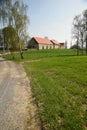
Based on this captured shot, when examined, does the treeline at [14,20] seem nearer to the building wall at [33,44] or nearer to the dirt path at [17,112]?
the dirt path at [17,112]

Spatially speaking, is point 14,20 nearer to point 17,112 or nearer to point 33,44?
point 17,112

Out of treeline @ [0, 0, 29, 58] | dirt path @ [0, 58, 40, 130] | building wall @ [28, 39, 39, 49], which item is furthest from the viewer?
building wall @ [28, 39, 39, 49]

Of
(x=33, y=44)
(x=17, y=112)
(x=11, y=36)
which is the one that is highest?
(x=11, y=36)

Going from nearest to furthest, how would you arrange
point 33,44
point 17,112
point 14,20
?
1. point 17,112
2. point 14,20
3. point 33,44

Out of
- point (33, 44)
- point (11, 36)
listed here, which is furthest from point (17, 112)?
point (33, 44)

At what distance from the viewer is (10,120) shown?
6164mm

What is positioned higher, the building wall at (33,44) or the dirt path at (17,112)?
the building wall at (33,44)

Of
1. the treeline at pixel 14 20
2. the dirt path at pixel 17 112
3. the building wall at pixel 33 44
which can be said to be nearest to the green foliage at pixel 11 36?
the treeline at pixel 14 20

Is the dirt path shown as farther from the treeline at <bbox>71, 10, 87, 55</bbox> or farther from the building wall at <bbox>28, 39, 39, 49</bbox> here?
the building wall at <bbox>28, 39, 39, 49</bbox>

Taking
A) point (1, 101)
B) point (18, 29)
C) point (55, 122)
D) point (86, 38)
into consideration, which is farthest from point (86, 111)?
point (86, 38)

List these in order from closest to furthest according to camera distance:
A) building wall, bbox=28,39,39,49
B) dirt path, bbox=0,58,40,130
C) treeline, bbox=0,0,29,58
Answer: dirt path, bbox=0,58,40,130
treeline, bbox=0,0,29,58
building wall, bbox=28,39,39,49

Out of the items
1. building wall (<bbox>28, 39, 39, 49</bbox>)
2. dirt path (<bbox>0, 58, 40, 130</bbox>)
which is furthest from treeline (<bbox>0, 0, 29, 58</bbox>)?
building wall (<bbox>28, 39, 39, 49</bbox>)

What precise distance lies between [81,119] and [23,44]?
1368 inches

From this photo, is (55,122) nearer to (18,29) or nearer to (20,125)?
(20,125)
